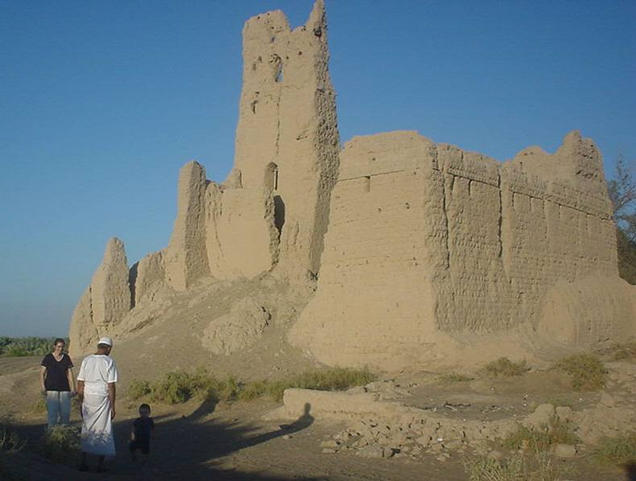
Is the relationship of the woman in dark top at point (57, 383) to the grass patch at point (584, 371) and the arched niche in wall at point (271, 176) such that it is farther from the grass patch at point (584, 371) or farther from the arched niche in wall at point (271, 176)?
the arched niche in wall at point (271, 176)

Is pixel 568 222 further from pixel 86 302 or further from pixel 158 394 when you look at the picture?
pixel 86 302

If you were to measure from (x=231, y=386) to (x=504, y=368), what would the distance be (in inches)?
211

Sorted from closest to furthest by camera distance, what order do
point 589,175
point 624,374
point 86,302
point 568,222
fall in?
point 624,374, point 568,222, point 589,175, point 86,302

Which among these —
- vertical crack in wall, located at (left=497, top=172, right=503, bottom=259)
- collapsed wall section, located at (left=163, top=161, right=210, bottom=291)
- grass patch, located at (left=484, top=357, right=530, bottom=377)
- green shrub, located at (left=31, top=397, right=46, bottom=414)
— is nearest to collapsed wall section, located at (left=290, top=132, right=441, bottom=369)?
grass patch, located at (left=484, top=357, right=530, bottom=377)

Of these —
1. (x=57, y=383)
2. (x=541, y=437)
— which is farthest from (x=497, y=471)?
(x=57, y=383)

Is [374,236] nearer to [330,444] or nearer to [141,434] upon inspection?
[330,444]

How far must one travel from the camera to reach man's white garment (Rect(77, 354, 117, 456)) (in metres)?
7.49

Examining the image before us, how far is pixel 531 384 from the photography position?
42.5ft

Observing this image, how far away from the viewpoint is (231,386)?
1454 centimetres

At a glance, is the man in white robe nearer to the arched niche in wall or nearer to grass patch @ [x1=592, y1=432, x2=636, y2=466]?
grass patch @ [x1=592, y1=432, x2=636, y2=466]

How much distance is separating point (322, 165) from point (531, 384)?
8940mm

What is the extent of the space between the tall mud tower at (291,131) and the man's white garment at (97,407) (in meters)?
11.9

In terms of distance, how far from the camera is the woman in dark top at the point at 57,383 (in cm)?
909

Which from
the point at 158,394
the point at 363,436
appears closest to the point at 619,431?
the point at 363,436
